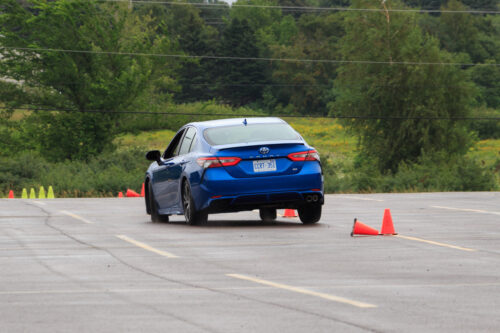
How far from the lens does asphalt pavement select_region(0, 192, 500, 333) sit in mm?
7559

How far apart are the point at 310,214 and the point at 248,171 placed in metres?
1.57

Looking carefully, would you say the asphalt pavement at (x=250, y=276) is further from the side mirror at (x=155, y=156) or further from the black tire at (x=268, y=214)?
the side mirror at (x=155, y=156)

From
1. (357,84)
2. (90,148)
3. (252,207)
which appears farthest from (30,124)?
(252,207)

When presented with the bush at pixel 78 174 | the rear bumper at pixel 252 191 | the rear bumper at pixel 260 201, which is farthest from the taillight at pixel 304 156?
the bush at pixel 78 174

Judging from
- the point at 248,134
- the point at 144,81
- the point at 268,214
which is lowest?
the point at 268,214

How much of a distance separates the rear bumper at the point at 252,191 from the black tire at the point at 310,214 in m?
0.73

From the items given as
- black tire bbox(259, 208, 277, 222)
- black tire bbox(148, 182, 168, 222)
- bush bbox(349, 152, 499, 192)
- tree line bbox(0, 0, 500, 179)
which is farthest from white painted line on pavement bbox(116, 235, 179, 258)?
tree line bbox(0, 0, 500, 179)

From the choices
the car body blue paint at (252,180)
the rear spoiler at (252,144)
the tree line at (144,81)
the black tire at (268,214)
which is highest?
the tree line at (144,81)

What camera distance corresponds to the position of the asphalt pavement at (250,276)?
756cm

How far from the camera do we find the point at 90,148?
62.8 metres

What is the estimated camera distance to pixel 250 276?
10.1 metres

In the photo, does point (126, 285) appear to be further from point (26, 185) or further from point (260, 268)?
point (26, 185)

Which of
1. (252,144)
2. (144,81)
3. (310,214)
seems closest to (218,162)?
(252,144)

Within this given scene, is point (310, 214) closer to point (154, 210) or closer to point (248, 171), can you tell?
point (248, 171)
